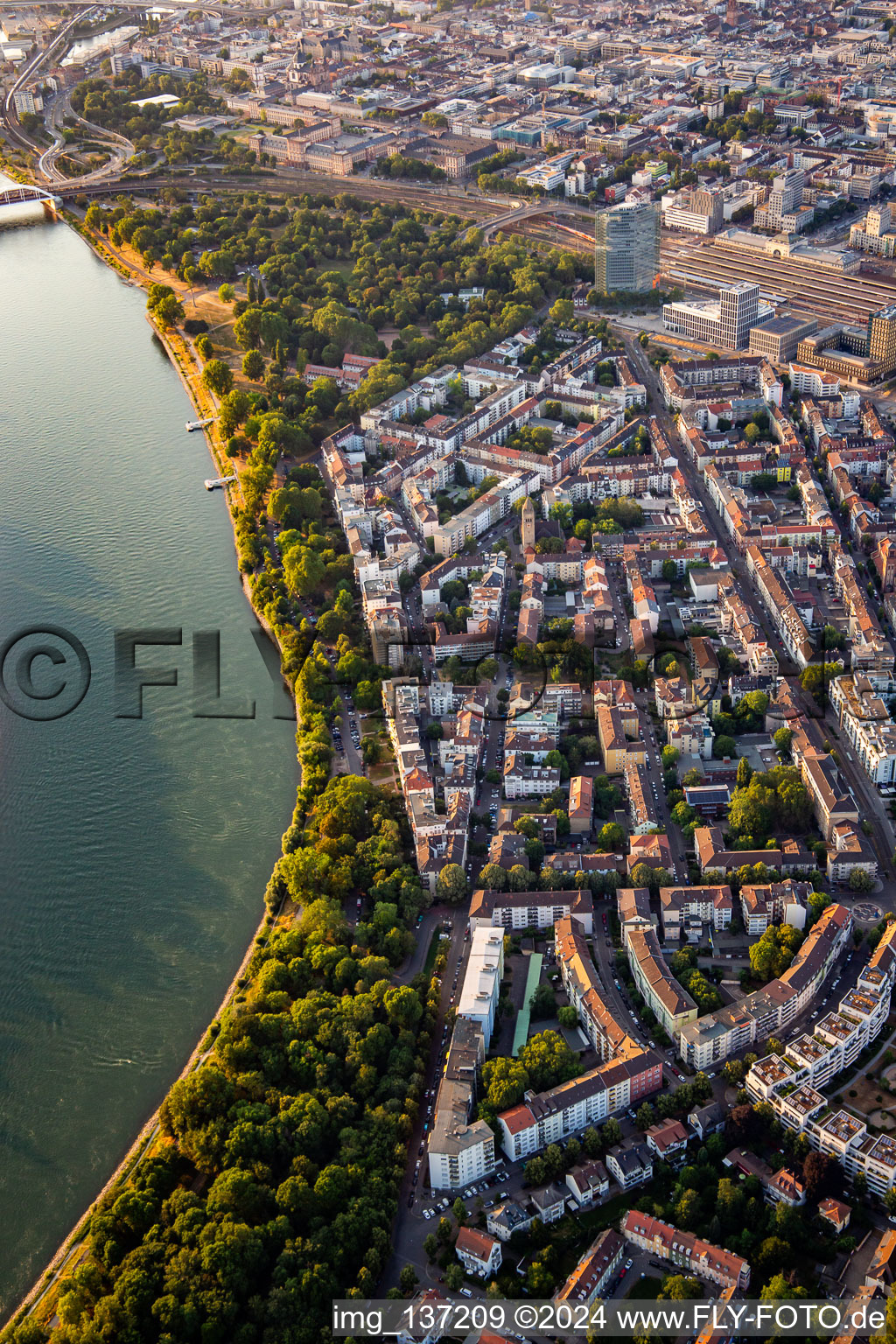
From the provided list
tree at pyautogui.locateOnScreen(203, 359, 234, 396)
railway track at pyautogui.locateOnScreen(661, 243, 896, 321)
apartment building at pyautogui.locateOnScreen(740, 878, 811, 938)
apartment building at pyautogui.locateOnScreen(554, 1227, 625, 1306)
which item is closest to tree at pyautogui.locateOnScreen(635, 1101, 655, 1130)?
apartment building at pyautogui.locateOnScreen(554, 1227, 625, 1306)

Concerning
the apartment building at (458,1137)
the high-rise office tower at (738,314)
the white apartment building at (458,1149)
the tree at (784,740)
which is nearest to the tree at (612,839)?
the tree at (784,740)

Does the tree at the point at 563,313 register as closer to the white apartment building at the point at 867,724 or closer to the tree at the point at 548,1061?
the white apartment building at the point at 867,724

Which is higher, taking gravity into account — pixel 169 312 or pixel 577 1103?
pixel 169 312

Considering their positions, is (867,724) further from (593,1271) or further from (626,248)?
(626,248)

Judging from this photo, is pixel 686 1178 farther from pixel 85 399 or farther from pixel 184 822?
pixel 85 399

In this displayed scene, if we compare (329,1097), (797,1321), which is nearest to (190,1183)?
(329,1097)

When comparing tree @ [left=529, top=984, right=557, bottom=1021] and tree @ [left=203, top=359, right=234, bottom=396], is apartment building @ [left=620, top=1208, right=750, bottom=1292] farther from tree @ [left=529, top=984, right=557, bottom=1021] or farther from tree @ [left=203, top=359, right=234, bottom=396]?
tree @ [left=203, top=359, right=234, bottom=396]

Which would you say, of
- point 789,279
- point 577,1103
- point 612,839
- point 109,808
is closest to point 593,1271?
point 577,1103
